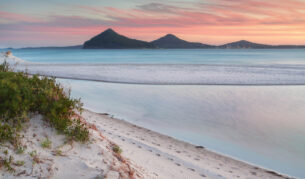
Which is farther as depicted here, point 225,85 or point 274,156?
point 225,85

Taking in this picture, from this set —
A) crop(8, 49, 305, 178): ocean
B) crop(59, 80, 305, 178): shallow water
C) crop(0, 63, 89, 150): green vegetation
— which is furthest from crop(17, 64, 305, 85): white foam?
crop(0, 63, 89, 150): green vegetation

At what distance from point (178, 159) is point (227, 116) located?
5.80 metres

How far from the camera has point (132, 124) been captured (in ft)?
30.3

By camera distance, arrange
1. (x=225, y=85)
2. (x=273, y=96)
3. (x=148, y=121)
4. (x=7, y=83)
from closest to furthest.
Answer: (x=7, y=83), (x=148, y=121), (x=273, y=96), (x=225, y=85)

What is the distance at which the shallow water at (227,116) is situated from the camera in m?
7.56

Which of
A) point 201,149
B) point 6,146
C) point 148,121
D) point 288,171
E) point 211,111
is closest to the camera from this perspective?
point 6,146

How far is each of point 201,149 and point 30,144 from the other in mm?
4621

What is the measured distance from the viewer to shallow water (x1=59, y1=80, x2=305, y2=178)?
24.8 feet

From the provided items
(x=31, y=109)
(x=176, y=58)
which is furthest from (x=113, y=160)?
(x=176, y=58)

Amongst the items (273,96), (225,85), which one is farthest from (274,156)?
(225,85)

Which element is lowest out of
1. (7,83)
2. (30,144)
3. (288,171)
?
(288,171)

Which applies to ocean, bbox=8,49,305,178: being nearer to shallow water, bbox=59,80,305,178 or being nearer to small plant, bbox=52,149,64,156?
shallow water, bbox=59,80,305,178

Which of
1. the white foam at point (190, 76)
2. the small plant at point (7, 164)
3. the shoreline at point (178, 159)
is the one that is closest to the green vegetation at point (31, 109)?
the small plant at point (7, 164)

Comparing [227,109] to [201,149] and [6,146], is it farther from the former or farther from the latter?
[6,146]
